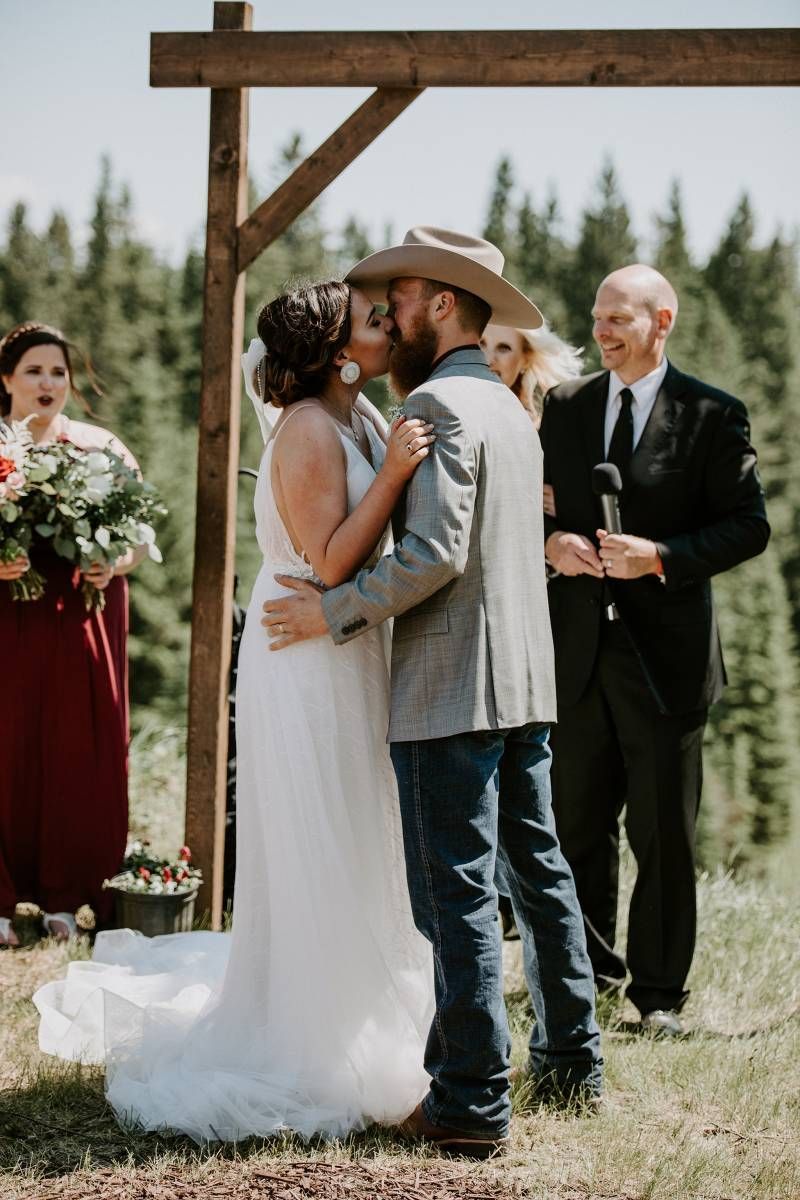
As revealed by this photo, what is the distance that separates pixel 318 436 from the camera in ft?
10.8

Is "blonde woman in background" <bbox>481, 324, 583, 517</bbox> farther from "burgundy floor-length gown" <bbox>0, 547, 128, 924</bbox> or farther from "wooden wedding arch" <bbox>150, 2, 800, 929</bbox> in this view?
"burgundy floor-length gown" <bbox>0, 547, 128, 924</bbox>

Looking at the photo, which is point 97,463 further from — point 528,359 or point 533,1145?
point 533,1145

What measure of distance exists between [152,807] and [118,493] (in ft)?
10.9

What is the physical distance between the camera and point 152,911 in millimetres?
4883

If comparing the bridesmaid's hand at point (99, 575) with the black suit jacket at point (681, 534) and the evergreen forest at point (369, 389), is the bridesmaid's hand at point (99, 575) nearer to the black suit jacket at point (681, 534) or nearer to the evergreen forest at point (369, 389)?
the black suit jacket at point (681, 534)

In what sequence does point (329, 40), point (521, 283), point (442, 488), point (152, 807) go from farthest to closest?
point (521, 283)
point (152, 807)
point (329, 40)
point (442, 488)

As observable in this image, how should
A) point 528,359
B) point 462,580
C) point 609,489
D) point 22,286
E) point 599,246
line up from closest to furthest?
point 462,580 < point 609,489 < point 528,359 < point 22,286 < point 599,246

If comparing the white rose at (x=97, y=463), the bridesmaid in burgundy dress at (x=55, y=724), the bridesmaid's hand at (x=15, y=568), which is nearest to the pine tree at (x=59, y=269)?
the bridesmaid in burgundy dress at (x=55, y=724)

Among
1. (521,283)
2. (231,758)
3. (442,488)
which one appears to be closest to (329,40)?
(442,488)

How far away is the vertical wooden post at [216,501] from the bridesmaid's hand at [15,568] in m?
0.68

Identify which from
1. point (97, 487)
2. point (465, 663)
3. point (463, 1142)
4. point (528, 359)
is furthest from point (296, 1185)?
point (528, 359)

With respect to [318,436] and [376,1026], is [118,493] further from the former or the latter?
[376,1026]

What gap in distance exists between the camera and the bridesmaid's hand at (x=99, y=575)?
16.1 ft

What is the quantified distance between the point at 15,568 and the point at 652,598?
2.42 metres
